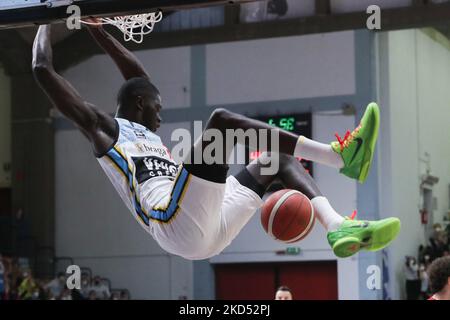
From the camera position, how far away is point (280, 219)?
5.50 m

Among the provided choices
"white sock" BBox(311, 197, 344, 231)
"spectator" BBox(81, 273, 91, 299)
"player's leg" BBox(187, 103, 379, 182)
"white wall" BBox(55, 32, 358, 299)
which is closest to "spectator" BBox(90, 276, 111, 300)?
"spectator" BBox(81, 273, 91, 299)

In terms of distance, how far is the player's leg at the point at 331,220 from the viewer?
515 cm

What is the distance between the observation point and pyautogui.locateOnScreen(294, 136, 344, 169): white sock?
5152 mm

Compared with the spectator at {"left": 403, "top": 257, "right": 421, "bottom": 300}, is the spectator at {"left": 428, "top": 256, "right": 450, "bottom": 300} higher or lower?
lower

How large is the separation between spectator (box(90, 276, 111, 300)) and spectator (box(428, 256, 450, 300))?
1287cm

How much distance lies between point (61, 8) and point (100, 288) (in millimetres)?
12819

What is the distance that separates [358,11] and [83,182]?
7006mm

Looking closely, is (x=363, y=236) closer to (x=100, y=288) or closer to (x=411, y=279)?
(x=411, y=279)

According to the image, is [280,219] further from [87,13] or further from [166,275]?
[166,275]

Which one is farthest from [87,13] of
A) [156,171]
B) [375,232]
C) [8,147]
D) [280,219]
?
[8,147]

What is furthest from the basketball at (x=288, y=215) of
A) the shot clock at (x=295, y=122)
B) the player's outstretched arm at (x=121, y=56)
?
the shot clock at (x=295, y=122)

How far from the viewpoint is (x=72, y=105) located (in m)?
5.66

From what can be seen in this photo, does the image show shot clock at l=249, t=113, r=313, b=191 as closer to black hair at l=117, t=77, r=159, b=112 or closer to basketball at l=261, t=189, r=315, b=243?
black hair at l=117, t=77, r=159, b=112
